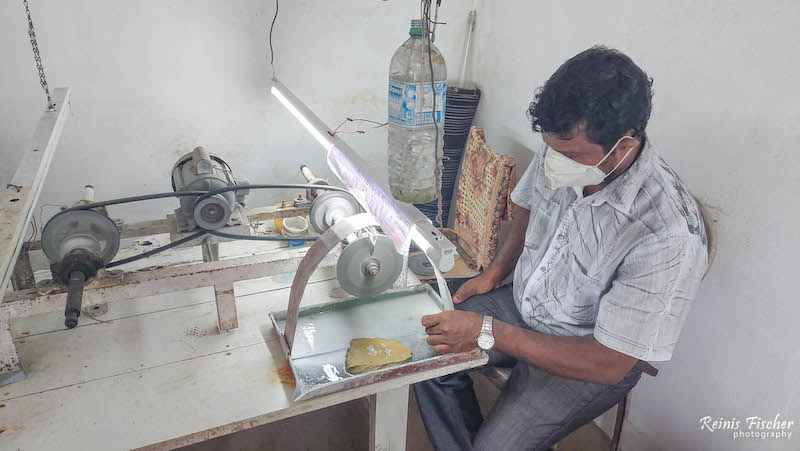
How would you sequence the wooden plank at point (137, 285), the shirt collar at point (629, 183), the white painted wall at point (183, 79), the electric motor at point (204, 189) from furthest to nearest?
the white painted wall at point (183, 79)
the electric motor at point (204, 189)
the shirt collar at point (629, 183)
the wooden plank at point (137, 285)

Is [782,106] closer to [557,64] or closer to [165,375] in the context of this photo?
[557,64]

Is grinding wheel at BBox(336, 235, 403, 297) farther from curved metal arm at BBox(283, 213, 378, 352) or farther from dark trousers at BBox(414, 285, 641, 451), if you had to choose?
dark trousers at BBox(414, 285, 641, 451)

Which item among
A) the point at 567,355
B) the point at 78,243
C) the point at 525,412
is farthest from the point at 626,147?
the point at 78,243

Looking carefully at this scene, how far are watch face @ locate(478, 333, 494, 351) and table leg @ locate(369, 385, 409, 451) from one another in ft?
0.83

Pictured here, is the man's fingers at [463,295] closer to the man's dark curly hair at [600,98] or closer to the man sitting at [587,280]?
the man sitting at [587,280]

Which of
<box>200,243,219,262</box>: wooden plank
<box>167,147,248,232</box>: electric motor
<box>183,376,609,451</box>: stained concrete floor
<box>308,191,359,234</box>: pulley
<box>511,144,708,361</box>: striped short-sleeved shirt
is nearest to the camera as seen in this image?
<box>511,144,708,361</box>: striped short-sleeved shirt

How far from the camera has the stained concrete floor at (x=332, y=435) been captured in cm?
225

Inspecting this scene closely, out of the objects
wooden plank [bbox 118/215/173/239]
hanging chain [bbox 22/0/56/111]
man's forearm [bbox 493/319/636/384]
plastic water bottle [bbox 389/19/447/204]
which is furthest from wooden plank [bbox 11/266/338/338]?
hanging chain [bbox 22/0/56/111]

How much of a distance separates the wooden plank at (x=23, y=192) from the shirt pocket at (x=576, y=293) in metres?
1.55

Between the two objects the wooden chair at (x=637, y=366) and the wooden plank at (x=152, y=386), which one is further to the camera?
the wooden chair at (x=637, y=366)

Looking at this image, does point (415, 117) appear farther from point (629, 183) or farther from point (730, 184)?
point (730, 184)

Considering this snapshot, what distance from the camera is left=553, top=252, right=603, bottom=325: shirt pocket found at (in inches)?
63.9

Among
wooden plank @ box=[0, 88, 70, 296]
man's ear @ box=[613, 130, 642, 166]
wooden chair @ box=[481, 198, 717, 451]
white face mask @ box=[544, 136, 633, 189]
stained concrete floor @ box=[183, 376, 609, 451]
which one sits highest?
man's ear @ box=[613, 130, 642, 166]

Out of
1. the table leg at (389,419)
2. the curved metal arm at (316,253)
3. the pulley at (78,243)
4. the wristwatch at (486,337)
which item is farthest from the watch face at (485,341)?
the pulley at (78,243)
